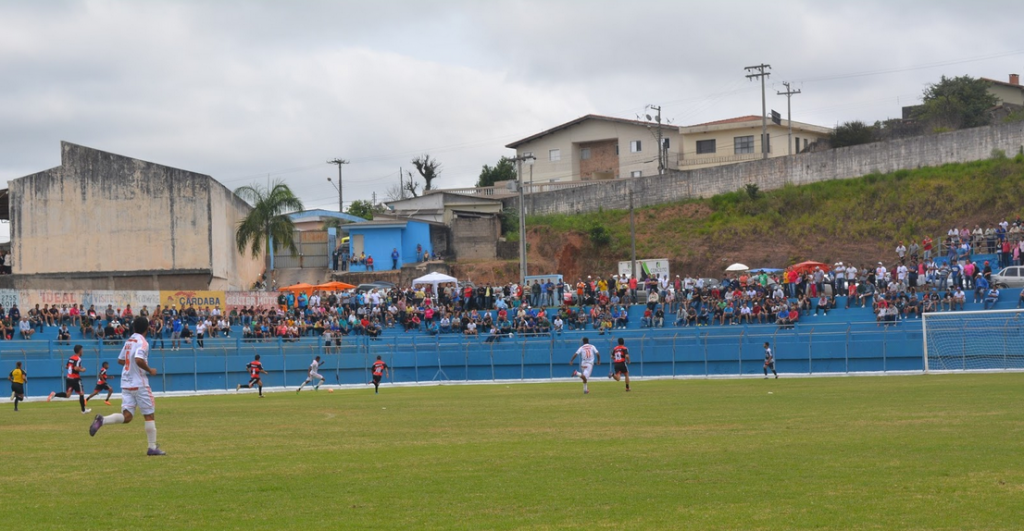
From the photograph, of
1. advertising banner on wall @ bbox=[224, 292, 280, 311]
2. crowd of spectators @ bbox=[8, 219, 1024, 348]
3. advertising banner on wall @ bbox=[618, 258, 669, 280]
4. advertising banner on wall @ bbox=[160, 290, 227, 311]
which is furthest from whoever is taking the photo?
advertising banner on wall @ bbox=[618, 258, 669, 280]

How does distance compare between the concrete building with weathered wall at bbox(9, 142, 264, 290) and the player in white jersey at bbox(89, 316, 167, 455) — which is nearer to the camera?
the player in white jersey at bbox(89, 316, 167, 455)

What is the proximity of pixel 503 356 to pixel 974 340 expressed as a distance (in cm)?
1933

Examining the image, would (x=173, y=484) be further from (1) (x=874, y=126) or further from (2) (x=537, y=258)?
(1) (x=874, y=126)

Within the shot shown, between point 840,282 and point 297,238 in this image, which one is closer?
point 840,282

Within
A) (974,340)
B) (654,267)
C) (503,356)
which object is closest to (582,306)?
(503,356)

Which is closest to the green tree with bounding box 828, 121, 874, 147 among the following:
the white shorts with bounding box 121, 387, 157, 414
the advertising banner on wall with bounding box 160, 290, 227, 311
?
the advertising banner on wall with bounding box 160, 290, 227, 311

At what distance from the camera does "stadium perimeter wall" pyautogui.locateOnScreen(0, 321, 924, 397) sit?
42688mm

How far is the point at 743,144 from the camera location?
84.1 m

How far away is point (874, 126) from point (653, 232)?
25.3 metres

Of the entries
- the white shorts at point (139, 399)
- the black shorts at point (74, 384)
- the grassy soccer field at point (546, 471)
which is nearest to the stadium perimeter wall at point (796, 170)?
the grassy soccer field at point (546, 471)

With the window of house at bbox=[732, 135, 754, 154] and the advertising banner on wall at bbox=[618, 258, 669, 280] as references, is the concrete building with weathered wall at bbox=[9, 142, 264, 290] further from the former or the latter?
the window of house at bbox=[732, 135, 754, 154]

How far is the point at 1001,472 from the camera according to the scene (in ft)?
36.2

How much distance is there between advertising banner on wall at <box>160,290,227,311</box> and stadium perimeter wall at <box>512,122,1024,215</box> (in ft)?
92.5

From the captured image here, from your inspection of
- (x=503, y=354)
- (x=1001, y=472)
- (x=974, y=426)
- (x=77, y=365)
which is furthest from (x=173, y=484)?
(x=503, y=354)
